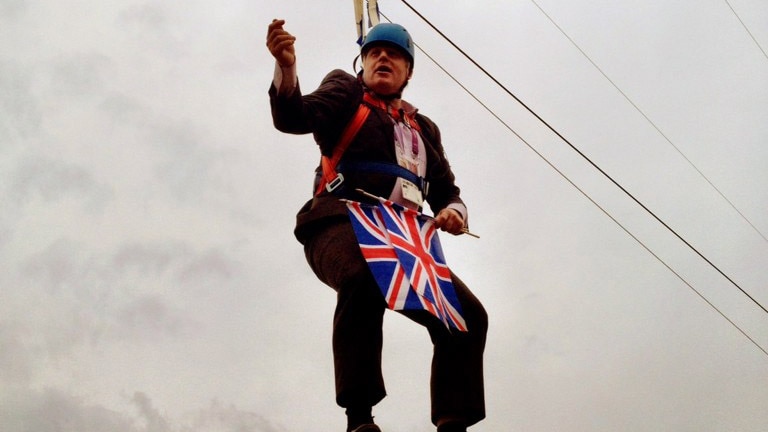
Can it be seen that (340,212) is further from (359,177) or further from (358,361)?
(358,361)

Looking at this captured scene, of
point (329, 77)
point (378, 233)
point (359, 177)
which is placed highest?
point (329, 77)

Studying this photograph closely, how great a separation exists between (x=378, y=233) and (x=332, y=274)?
308 mm

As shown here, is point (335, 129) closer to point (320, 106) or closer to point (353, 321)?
point (320, 106)

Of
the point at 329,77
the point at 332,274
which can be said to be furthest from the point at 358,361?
the point at 329,77

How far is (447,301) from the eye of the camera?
13.2 feet

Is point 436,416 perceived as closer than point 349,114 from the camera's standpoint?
Yes

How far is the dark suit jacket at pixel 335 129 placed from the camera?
395 cm

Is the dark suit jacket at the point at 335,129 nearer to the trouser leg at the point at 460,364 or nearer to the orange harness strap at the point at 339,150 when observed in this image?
the orange harness strap at the point at 339,150

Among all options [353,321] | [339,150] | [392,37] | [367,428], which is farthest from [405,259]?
[392,37]

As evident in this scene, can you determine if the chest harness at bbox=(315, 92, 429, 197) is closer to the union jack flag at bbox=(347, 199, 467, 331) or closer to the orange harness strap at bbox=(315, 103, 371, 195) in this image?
the orange harness strap at bbox=(315, 103, 371, 195)

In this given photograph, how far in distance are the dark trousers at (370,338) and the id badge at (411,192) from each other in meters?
0.39

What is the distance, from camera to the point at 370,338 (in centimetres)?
374

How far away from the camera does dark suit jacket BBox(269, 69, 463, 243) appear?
3.95 metres

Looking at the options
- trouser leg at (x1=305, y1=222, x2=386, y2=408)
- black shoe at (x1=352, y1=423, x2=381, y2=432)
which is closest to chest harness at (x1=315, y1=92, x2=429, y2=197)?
trouser leg at (x1=305, y1=222, x2=386, y2=408)
